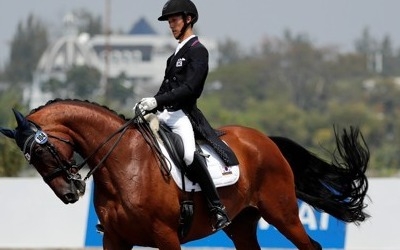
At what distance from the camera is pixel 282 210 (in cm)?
1028

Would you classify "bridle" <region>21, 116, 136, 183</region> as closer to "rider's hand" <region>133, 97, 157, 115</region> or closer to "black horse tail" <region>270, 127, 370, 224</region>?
"rider's hand" <region>133, 97, 157, 115</region>

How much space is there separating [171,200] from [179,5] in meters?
1.52

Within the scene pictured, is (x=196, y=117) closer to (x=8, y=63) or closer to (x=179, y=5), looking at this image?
(x=179, y=5)

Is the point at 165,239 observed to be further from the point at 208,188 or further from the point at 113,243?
the point at 208,188

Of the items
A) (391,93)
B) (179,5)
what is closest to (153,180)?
(179,5)

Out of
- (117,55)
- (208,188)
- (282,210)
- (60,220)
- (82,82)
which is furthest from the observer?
(117,55)

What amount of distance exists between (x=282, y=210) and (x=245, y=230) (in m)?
0.41

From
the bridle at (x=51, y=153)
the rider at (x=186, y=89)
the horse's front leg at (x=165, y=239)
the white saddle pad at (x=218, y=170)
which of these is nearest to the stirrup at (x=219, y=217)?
the rider at (x=186, y=89)

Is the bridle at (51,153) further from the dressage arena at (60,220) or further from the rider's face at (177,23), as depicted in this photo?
the dressage arena at (60,220)

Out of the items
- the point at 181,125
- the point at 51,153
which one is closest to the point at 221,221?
the point at 181,125

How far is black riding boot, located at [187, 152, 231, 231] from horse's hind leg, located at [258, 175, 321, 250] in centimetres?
83

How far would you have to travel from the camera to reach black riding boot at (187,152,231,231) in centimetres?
930

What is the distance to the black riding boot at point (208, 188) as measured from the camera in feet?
30.5

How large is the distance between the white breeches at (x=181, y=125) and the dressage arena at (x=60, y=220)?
5138 millimetres
